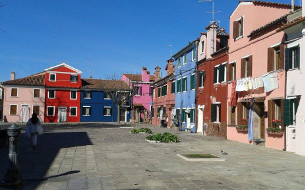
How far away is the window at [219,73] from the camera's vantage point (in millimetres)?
21750

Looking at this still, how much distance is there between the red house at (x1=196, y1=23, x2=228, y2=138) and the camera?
21.6m

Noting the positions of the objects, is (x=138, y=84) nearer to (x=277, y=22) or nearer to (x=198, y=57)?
(x=198, y=57)

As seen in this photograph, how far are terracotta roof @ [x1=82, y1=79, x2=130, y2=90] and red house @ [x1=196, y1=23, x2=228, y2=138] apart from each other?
26588 mm

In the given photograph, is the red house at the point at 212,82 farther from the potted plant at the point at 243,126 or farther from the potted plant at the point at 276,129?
the potted plant at the point at 276,129

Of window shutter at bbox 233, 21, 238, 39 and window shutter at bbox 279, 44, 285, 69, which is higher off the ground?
window shutter at bbox 233, 21, 238, 39

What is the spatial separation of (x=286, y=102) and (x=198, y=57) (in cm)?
1381

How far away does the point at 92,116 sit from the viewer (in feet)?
163

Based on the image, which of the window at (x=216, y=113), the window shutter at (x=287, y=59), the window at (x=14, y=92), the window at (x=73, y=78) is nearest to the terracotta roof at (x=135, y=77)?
the window at (x=73, y=78)

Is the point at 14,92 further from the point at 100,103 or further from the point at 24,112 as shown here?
the point at 100,103

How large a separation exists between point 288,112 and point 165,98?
80.3ft

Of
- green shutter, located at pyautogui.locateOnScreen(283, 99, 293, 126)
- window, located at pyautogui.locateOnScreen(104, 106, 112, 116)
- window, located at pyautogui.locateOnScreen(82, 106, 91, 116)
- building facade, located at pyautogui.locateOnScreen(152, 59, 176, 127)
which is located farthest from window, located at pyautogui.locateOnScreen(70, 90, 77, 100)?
green shutter, located at pyautogui.locateOnScreen(283, 99, 293, 126)

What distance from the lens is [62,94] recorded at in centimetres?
4766

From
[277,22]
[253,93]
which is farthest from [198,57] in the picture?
[277,22]

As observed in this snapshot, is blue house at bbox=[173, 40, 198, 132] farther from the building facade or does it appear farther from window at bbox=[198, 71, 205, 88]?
the building facade
